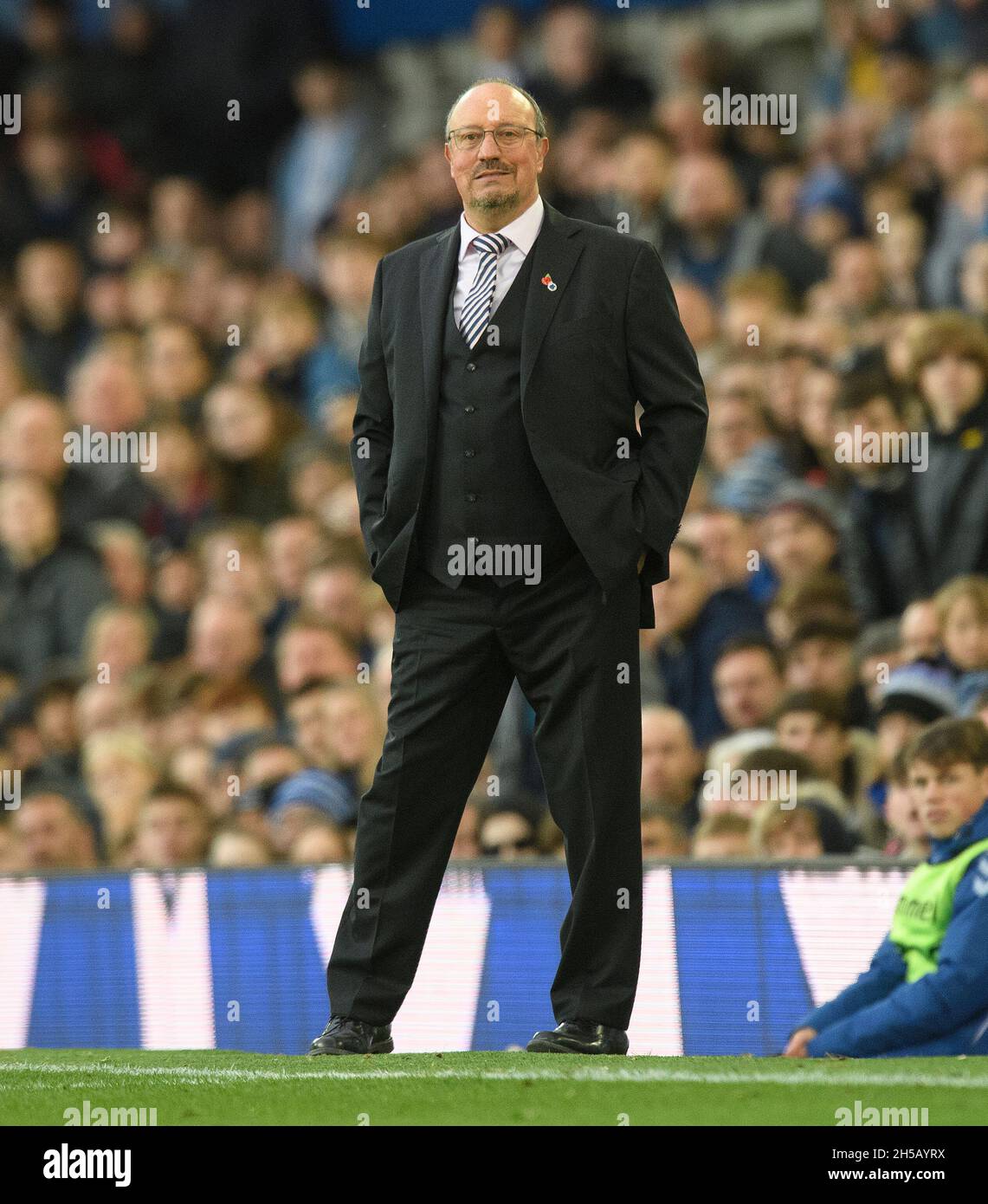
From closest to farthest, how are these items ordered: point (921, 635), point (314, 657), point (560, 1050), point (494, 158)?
point (560, 1050), point (494, 158), point (921, 635), point (314, 657)

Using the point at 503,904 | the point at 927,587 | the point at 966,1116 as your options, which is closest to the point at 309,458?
the point at 927,587

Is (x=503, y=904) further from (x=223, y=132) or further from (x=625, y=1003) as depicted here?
(x=223, y=132)

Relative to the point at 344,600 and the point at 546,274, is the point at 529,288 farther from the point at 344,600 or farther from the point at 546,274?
the point at 344,600

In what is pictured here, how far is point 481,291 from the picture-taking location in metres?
4.96

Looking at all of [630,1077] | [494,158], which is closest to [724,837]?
[630,1077]

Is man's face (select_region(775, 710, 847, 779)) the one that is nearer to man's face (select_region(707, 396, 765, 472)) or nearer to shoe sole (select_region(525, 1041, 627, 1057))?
man's face (select_region(707, 396, 765, 472))

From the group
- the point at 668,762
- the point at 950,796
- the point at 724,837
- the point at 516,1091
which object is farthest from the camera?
the point at 668,762

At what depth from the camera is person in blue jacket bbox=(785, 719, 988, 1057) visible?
538cm

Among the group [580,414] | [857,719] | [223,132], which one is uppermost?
[223,132]

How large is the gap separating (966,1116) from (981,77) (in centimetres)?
596

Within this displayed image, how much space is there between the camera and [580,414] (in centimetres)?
483

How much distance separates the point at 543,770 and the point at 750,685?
307cm

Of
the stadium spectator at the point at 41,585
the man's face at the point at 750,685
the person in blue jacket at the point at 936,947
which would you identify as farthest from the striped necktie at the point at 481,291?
the stadium spectator at the point at 41,585

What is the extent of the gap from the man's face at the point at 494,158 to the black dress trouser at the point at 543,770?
2.66 feet
